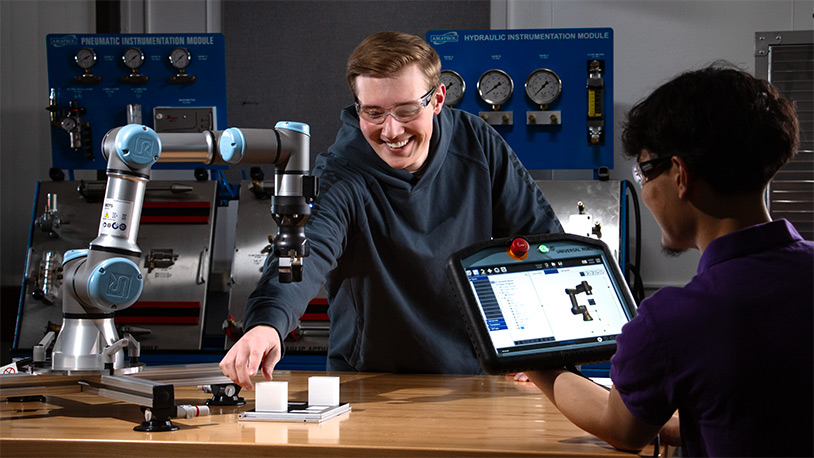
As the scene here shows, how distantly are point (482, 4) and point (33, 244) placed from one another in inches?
112

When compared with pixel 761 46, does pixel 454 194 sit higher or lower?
lower

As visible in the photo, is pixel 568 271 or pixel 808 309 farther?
pixel 568 271

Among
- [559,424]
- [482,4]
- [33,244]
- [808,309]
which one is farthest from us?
[482,4]

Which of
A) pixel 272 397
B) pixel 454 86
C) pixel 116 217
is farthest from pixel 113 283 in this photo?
pixel 454 86

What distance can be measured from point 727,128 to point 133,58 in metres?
3.67

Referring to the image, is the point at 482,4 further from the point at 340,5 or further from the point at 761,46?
the point at 761,46

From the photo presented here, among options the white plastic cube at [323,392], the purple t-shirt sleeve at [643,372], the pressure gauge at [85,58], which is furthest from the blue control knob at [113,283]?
the pressure gauge at [85,58]

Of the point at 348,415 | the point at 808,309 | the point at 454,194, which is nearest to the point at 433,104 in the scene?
the point at 454,194

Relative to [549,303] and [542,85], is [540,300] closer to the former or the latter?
[549,303]

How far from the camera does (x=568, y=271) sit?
1.56m

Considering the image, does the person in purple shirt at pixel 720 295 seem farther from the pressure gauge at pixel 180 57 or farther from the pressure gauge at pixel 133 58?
the pressure gauge at pixel 133 58

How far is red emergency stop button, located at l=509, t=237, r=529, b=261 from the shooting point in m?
1.54

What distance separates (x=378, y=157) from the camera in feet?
6.66

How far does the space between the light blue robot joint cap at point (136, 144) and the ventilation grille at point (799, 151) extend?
329cm
